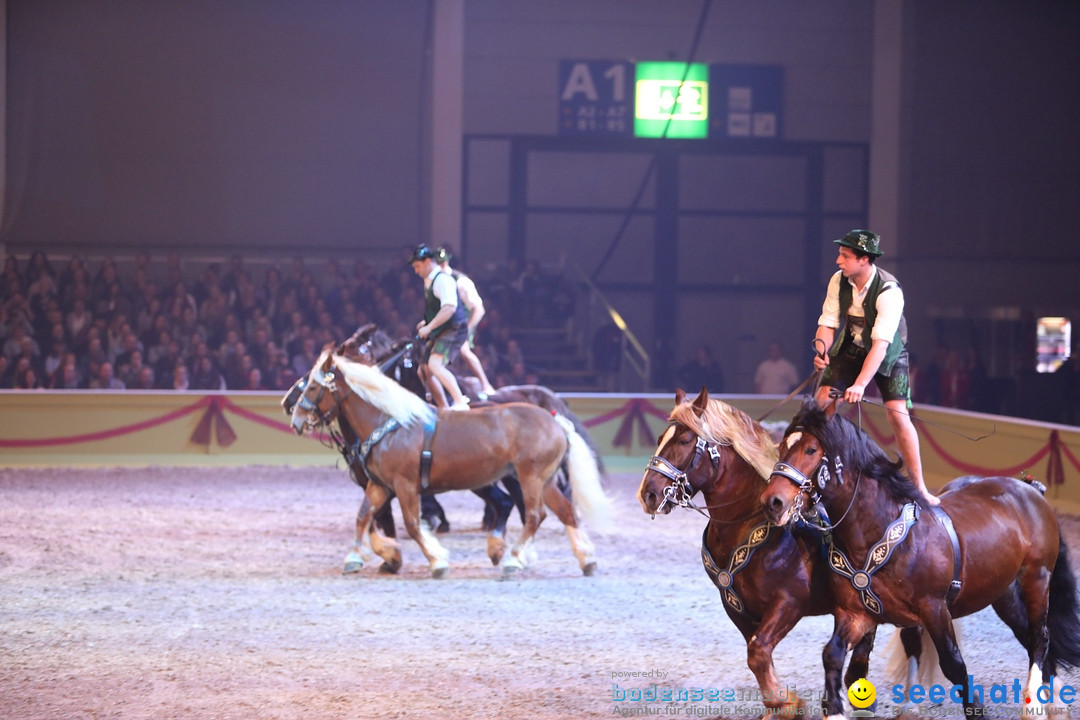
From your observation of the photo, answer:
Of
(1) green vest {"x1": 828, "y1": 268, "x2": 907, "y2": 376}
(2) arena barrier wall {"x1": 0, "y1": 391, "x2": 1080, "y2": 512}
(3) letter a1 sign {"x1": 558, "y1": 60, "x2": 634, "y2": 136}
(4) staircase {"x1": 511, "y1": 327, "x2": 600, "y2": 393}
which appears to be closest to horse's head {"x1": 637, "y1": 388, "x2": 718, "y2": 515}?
(1) green vest {"x1": 828, "y1": 268, "x2": 907, "y2": 376}

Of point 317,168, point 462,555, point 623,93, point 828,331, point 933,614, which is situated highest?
point 623,93

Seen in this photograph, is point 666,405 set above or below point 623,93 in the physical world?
below

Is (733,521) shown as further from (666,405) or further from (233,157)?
(233,157)

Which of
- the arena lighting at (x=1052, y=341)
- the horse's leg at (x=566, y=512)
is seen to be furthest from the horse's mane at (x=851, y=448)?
the arena lighting at (x=1052, y=341)

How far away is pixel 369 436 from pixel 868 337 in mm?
4214

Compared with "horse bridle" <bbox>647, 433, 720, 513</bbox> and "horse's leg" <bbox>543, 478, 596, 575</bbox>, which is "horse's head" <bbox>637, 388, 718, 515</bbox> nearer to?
"horse bridle" <bbox>647, 433, 720, 513</bbox>

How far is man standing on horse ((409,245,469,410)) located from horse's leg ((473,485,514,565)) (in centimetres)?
74

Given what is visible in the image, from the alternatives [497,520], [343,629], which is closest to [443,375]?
[497,520]

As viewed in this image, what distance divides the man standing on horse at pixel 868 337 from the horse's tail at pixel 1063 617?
0.72 meters

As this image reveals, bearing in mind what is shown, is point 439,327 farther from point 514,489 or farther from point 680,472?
point 680,472

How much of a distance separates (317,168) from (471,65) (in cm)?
318

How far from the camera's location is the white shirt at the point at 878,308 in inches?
196

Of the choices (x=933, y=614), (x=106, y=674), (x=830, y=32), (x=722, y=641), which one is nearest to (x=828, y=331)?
(x=933, y=614)

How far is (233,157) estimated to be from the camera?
774 inches
